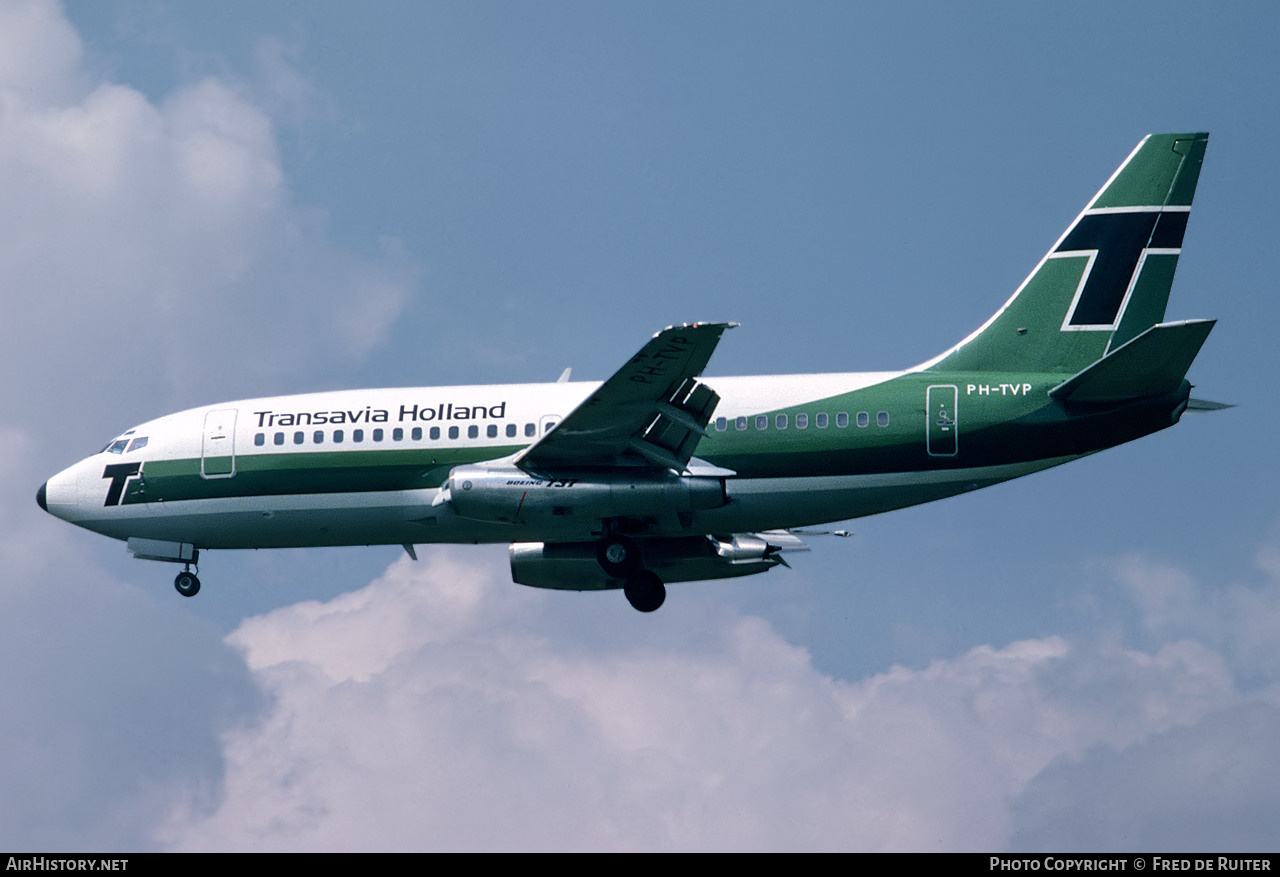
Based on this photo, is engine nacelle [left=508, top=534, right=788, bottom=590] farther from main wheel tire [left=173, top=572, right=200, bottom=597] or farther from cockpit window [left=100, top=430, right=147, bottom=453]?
cockpit window [left=100, top=430, right=147, bottom=453]

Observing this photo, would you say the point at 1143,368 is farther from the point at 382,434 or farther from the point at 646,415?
the point at 382,434

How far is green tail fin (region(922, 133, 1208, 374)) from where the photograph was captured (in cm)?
3684

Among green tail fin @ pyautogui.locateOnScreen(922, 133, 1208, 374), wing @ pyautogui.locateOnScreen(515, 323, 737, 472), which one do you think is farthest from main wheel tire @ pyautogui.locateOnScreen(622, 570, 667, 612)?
green tail fin @ pyautogui.locateOnScreen(922, 133, 1208, 374)

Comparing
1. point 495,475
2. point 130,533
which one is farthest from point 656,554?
point 130,533

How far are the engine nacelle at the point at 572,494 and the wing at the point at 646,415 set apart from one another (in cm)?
38

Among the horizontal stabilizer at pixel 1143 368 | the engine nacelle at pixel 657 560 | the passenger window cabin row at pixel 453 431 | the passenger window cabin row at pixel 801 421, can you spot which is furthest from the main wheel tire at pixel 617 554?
the horizontal stabilizer at pixel 1143 368

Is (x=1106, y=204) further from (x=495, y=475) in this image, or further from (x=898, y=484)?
(x=495, y=475)

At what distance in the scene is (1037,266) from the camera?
37812 millimetres

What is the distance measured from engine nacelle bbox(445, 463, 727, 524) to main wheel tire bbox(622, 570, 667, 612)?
3.52 m

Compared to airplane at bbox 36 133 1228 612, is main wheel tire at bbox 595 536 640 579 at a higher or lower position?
lower

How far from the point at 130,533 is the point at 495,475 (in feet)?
33.3

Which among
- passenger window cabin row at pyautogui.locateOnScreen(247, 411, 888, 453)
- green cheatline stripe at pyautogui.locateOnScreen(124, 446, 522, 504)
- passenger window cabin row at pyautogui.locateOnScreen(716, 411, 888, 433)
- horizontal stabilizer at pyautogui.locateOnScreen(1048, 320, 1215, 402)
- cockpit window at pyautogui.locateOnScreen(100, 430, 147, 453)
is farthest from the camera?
cockpit window at pyautogui.locateOnScreen(100, 430, 147, 453)

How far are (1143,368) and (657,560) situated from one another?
12733mm

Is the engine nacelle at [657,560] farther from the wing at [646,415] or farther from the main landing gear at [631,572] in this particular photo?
the wing at [646,415]
